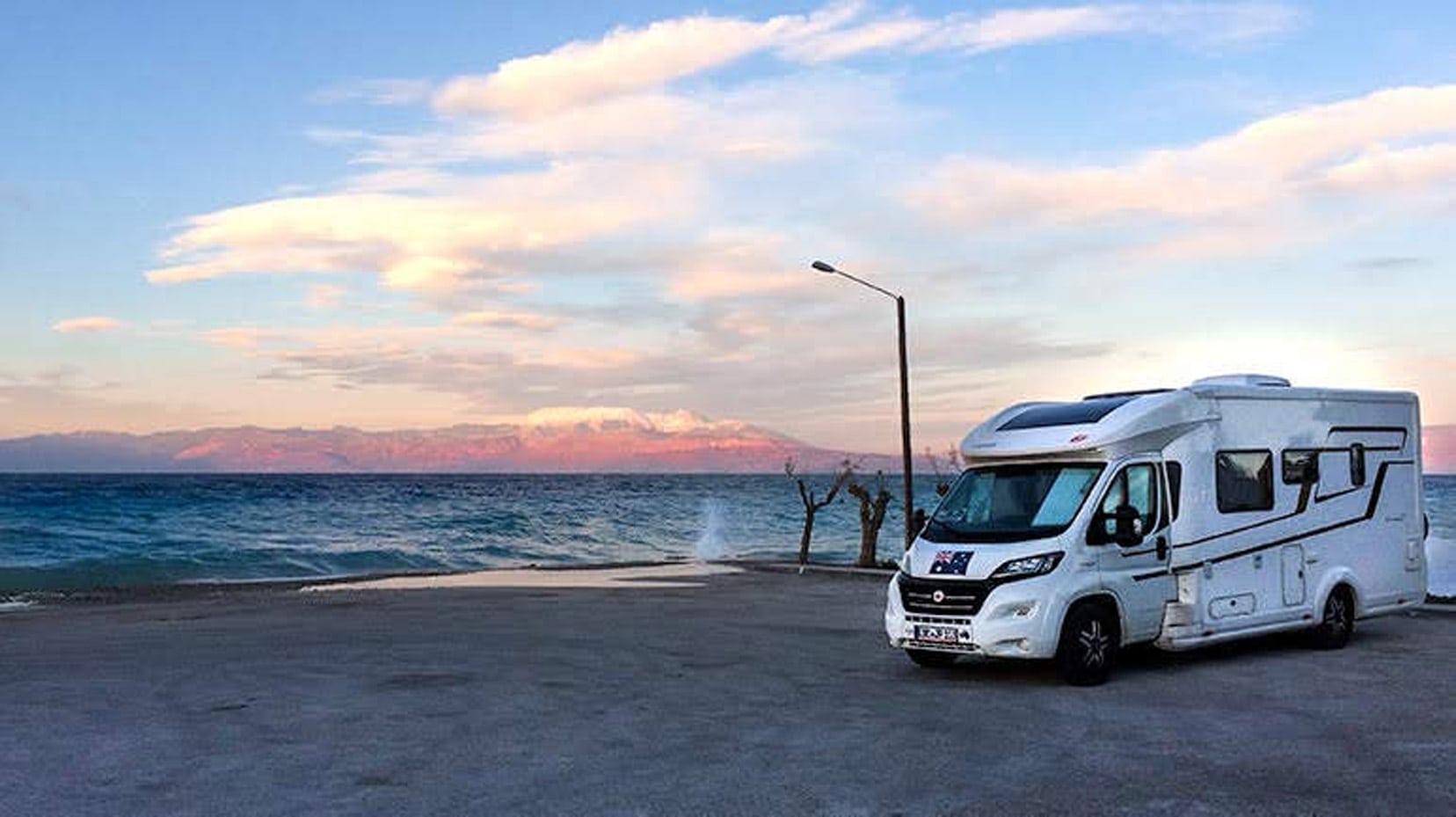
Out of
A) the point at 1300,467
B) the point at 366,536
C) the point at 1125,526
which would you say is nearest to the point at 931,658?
the point at 1125,526

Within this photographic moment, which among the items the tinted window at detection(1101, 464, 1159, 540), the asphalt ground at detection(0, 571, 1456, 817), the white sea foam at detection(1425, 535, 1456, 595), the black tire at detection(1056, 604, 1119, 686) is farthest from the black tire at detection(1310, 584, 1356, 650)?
the white sea foam at detection(1425, 535, 1456, 595)

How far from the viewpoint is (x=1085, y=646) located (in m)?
13.6

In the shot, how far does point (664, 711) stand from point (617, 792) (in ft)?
10.5

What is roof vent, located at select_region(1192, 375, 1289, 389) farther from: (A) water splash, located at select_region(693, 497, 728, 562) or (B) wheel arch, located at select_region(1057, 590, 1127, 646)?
(A) water splash, located at select_region(693, 497, 728, 562)

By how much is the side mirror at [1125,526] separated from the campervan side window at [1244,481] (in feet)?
4.92

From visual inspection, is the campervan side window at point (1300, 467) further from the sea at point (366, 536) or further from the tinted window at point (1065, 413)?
the sea at point (366, 536)

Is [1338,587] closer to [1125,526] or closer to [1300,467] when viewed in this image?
[1300,467]

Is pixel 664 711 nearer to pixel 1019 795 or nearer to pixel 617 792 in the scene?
pixel 617 792

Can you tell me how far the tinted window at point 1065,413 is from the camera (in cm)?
1460

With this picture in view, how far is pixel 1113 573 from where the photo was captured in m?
13.9

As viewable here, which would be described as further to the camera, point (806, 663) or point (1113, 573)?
point (806, 663)

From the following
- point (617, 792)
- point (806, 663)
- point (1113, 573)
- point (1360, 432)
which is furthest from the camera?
point (1360, 432)

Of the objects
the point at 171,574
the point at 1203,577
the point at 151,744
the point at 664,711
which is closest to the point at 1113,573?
the point at 1203,577

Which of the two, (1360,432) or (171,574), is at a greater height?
(1360,432)
